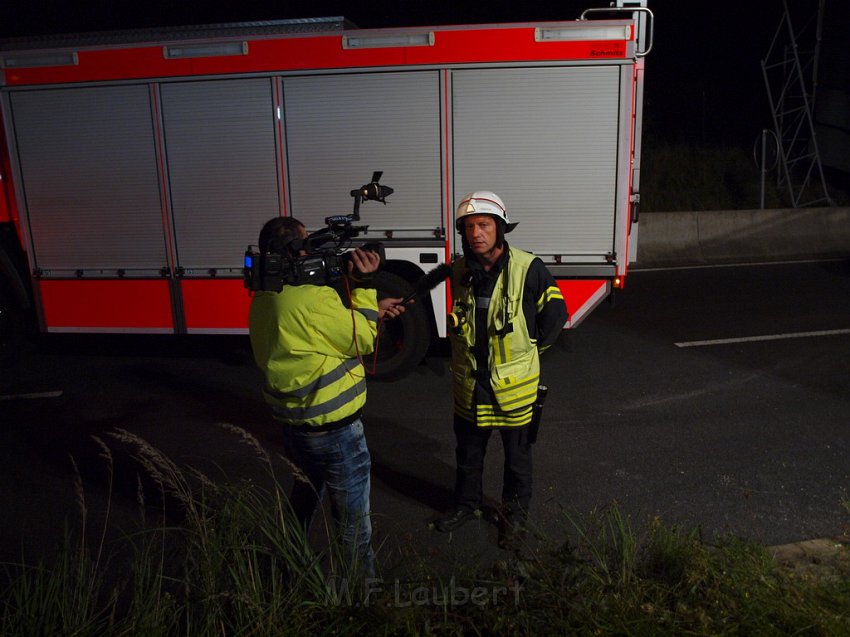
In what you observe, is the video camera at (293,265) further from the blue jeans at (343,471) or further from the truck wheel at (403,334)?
the truck wheel at (403,334)

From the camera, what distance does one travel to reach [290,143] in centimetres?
653

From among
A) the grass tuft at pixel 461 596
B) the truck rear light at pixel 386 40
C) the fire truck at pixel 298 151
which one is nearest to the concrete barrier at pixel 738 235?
the fire truck at pixel 298 151

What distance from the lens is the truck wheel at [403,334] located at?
21.2ft

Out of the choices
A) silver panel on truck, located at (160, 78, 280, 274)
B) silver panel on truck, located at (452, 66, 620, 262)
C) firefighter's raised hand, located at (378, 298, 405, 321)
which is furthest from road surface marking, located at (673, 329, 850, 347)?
firefighter's raised hand, located at (378, 298, 405, 321)

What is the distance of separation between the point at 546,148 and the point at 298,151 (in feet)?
6.93

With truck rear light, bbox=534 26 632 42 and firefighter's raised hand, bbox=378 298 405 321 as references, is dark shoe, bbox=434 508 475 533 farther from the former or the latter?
truck rear light, bbox=534 26 632 42

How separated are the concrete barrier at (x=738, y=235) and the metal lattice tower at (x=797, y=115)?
2.96 ft

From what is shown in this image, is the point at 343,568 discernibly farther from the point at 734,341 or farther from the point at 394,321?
the point at 734,341

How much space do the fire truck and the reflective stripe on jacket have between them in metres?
3.50

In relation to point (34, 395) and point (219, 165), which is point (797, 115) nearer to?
point (219, 165)

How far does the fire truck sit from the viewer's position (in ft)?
20.3

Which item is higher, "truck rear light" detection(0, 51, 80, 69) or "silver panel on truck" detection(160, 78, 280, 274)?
"truck rear light" detection(0, 51, 80, 69)

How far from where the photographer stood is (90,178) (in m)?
6.88

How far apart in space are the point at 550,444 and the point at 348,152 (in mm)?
3068
